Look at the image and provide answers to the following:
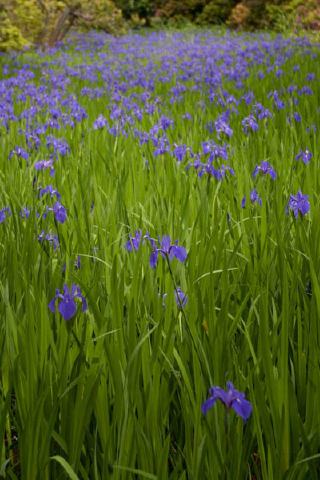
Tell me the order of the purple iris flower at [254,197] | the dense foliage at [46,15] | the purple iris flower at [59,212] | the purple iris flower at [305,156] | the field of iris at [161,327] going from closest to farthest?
the field of iris at [161,327]
the purple iris flower at [59,212]
the purple iris flower at [254,197]
the purple iris flower at [305,156]
the dense foliage at [46,15]

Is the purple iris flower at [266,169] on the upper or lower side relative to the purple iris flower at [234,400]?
upper

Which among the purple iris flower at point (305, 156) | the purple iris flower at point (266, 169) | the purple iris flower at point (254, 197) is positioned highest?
the purple iris flower at point (305, 156)

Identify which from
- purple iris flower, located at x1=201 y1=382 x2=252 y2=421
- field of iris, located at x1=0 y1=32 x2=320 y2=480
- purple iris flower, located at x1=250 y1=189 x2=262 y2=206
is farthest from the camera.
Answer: purple iris flower, located at x1=250 y1=189 x2=262 y2=206

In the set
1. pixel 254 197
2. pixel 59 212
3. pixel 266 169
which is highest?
pixel 266 169

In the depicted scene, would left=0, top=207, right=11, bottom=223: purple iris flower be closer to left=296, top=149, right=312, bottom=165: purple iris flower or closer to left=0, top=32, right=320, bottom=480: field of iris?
left=0, top=32, right=320, bottom=480: field of iris

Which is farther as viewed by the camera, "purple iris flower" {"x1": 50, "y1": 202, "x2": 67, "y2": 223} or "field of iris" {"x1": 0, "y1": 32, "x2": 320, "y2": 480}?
"purple iris flower" {"x1": 50, "y1": 202, "x2": 67, "y2": 223}

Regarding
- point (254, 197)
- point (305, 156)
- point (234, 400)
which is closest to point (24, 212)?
point (254, 197)

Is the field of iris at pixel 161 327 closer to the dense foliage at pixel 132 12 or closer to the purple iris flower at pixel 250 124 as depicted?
the purple iris flower at pixel 250 124

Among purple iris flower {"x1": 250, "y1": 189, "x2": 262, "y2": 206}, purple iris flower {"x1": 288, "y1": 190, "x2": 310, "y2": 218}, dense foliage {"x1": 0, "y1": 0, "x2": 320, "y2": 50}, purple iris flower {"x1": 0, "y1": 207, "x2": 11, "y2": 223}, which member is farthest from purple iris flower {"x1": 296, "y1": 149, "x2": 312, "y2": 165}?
dense foliage {"x1": 0, "y1": 0, "x2": 320, "y2": 50}

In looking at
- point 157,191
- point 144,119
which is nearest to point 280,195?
point 157,191

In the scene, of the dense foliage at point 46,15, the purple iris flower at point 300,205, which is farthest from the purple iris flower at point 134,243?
the dense foliage at point 46,15

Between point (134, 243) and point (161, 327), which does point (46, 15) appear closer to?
point (134, 243)

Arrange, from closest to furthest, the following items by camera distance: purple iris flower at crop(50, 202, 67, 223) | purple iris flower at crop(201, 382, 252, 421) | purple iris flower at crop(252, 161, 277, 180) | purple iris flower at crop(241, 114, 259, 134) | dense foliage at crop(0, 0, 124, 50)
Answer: purple iris flower at crop(201, 382, 252, 421)
purple iris flower at crop(50, 202, 67, 223)
purple iris flower at crop(252, 161, 277, 180)
purple iris flower at crop(241, 114, 259, 134)
dense foliage at crop(0, 0, 124, 50)

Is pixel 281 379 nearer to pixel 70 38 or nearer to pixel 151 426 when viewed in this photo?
pixel 151 426
